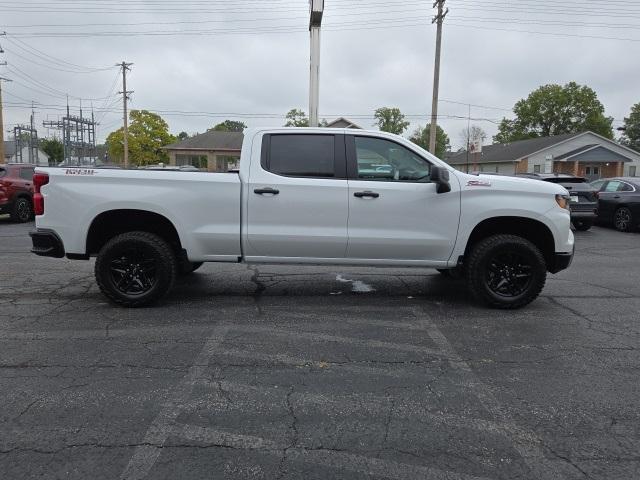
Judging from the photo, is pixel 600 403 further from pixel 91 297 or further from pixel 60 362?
pixel 91 297

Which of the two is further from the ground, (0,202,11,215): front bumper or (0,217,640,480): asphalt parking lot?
(0,202,11,215): front bumper

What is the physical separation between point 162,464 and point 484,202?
4.19 meters

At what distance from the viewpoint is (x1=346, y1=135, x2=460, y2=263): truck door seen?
18.5 ft

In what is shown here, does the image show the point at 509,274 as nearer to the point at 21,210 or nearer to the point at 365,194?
the point at 365,194

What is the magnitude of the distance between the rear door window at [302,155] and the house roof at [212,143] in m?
47.1

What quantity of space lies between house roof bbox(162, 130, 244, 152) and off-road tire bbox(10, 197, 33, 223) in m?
37.1

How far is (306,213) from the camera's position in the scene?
5625 millimetres

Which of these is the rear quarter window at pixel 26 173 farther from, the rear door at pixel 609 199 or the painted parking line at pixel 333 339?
the rear door at pixel 609 199

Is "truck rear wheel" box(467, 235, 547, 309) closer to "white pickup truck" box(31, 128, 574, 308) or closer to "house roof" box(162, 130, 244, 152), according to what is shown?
"white pickup truck" box(31, 128, 574, 308)

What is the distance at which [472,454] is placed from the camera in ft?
9.78

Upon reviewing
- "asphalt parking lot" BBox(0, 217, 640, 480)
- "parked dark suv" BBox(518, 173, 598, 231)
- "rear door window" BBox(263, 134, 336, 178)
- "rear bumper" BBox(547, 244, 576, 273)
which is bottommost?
"asphalt parking lot" BBox(0, 217, 640, 480)

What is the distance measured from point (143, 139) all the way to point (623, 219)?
221ft

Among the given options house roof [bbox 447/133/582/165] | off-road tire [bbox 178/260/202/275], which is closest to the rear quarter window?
off-road tire [bbox 178/260/202/275]

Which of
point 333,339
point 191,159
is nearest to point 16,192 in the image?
point 333,339
